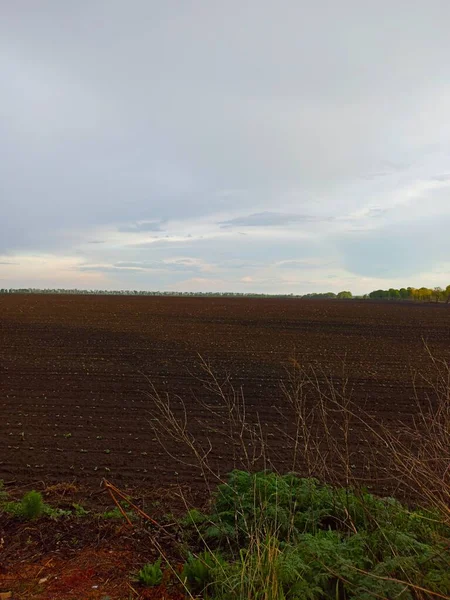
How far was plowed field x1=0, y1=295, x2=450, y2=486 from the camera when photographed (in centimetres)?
692

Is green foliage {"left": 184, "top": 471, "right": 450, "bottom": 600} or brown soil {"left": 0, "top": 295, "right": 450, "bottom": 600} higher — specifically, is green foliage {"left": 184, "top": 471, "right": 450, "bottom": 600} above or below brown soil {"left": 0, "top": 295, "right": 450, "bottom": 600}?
above

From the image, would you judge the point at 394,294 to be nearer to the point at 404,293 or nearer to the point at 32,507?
the point at 404,293

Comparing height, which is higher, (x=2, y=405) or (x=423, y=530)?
(x=423, y=530)

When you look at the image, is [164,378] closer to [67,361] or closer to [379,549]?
[67,361]

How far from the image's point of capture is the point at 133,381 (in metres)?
12.6

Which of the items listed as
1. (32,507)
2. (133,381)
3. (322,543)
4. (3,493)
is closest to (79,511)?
(32,507)

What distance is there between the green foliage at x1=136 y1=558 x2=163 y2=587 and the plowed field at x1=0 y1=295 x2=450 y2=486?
284 cm

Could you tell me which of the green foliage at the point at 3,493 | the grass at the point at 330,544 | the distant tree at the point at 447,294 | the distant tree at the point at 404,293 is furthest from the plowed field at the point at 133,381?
the distant tree at the point at 404,293

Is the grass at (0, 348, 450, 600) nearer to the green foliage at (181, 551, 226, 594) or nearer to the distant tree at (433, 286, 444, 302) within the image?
the green foliage at (181, 551, 226, 594)

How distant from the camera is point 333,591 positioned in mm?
2969

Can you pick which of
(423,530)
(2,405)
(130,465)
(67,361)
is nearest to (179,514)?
(130,465)

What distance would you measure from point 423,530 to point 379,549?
513 mm

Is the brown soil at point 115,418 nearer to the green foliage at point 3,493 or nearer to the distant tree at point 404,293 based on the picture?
the green foliage at point 3,493

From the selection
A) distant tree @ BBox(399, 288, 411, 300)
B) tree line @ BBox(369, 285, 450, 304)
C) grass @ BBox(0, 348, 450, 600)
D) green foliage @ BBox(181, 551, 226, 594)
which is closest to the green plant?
grass @ BBox(0, 348, 450, 600)
